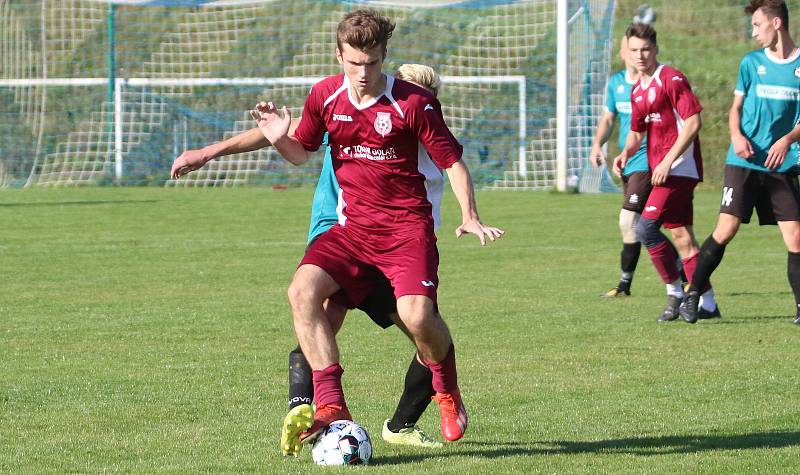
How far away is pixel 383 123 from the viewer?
559cm

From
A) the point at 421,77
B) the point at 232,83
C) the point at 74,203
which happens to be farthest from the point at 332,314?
the point at 232,83

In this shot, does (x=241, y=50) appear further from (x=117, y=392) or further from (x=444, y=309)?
(x=117, y=392)

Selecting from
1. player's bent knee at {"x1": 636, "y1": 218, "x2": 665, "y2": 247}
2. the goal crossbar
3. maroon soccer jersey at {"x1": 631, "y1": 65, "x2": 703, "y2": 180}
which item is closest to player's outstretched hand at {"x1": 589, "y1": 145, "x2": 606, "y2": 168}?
maroon soccer jersey at {"x1": 631, "y1": 65, "x2": 703, "y2": 180}

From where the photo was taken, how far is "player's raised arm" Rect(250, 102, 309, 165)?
221 inches

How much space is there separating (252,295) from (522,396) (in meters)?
4.69

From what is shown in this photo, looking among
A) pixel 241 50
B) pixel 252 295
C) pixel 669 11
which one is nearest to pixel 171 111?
pixel 241 50

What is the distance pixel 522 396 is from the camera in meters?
6.82

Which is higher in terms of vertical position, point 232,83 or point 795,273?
point 232,83

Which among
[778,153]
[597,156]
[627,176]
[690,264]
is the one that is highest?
[778,153]

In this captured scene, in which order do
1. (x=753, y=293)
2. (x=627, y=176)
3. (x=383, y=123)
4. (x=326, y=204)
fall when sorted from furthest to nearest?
(x=753, y=293) < (x=627, y=176) < (x=326, y=204) < (x=383, y=123)

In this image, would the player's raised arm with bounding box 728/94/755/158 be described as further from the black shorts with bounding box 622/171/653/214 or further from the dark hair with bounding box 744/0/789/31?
the black shorts with bounding box 622/171/653/214

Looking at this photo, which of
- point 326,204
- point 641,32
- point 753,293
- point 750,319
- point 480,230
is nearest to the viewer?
point 480,230

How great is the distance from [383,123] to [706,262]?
4.68 m

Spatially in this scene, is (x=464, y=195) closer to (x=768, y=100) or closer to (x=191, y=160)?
(x=191, y=160)
